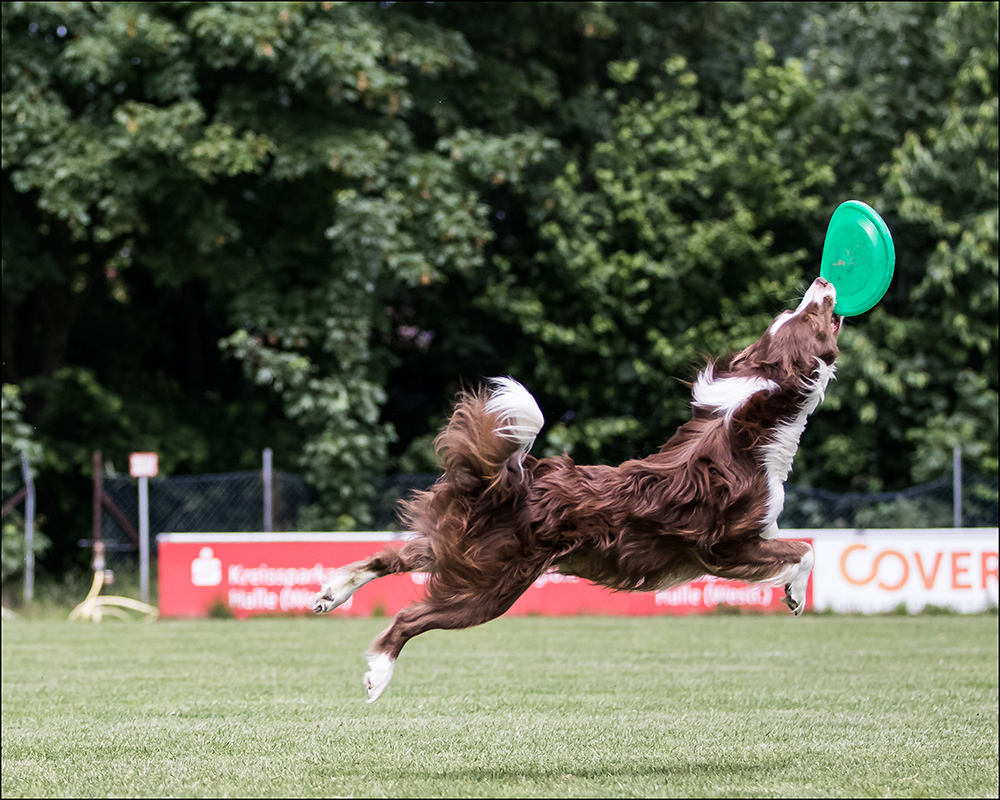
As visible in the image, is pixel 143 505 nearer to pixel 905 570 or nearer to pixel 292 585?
pixel 292 585

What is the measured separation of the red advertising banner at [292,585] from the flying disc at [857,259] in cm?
964

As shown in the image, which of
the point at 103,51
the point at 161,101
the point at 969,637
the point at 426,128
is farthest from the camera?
the point at 426,128

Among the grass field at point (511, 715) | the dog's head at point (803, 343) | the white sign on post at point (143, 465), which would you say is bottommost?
the grass field at point (511, 715)

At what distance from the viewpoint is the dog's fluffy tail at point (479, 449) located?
502cm

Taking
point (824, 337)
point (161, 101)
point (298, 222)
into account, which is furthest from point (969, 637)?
point (161, 101)

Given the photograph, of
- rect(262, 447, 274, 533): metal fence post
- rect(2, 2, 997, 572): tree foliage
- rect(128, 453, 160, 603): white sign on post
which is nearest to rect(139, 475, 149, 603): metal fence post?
rect(128, 453, 160, 603): white sign on post

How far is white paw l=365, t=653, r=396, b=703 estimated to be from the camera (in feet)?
15.8

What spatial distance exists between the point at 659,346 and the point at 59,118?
938 cm

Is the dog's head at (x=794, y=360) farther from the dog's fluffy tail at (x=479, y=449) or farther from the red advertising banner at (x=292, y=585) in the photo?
the red advertising banner at (x=292, y=585)

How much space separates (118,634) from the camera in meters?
12.8

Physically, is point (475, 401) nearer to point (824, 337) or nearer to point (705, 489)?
point (705, 489)

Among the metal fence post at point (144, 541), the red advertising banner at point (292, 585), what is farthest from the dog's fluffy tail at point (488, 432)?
the metal fence post at point (144, 541)

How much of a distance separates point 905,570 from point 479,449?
11.3 meters

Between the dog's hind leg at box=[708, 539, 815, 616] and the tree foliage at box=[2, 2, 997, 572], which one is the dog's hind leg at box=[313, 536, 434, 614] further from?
the tree foliage at box=[2, 2, 997, 572]
